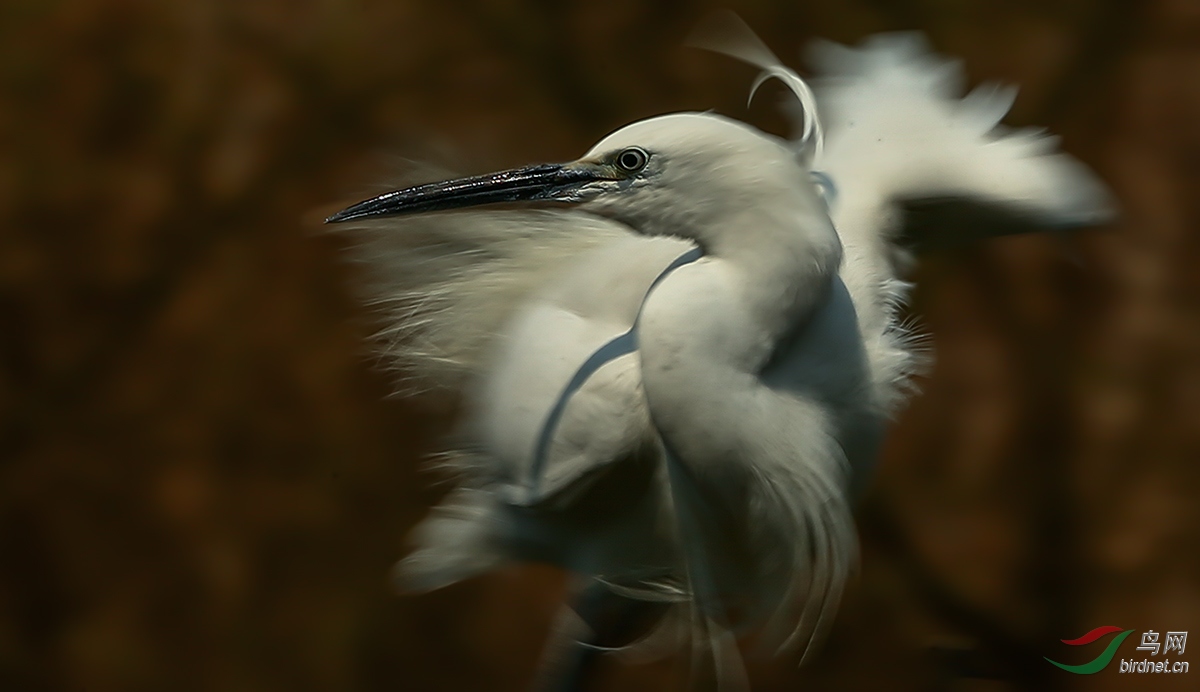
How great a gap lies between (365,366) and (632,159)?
1018mm

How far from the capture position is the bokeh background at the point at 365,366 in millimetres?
1654

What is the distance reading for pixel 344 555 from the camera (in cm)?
168

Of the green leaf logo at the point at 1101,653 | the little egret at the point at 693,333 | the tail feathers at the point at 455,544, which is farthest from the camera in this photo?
the green leaf logo at the point at 1101,653

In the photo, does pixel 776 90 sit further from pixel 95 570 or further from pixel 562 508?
pixel 95 570

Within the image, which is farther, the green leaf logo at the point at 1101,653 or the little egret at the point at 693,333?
the green leaf logo at the point at 1101,653

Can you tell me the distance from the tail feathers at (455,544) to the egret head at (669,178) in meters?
0.34

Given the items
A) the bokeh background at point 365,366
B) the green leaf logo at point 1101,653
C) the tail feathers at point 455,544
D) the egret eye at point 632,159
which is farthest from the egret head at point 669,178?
the green leaf logo at point 1101,653

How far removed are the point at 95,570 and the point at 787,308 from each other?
1.45m

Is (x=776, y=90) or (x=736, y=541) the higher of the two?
(x=776, y=90)

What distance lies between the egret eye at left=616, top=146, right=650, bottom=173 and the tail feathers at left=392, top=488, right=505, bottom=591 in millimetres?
379

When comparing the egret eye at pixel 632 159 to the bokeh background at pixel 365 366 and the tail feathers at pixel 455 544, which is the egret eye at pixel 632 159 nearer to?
the tail feathers at pixel 455 544

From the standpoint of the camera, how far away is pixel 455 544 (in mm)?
1052

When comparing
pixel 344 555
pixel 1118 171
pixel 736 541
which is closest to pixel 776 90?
pixel 1118 171

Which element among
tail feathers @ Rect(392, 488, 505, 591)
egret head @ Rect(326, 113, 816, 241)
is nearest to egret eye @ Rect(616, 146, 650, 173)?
egret head @ Rect(326, 113, 816, 241)
